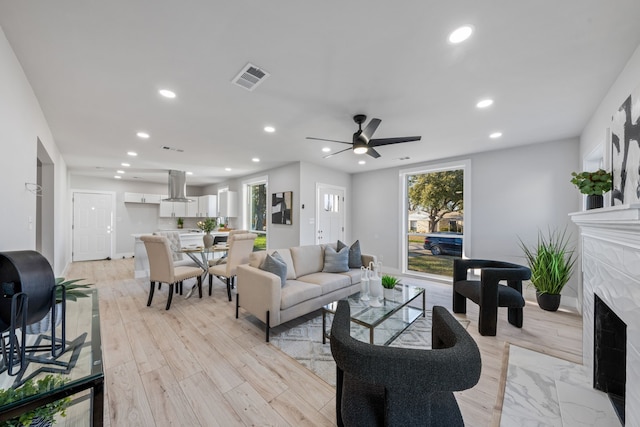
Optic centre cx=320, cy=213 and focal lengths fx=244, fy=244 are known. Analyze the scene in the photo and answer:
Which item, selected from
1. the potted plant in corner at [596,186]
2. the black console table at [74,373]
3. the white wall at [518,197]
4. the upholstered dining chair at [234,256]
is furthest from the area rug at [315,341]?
the white wall at [518,197]

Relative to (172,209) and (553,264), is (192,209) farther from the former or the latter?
(553,264)

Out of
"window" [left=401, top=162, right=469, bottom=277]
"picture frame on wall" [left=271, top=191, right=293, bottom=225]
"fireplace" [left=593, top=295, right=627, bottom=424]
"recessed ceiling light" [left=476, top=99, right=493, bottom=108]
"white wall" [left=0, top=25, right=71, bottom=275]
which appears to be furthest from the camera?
"picture frame on wall" [left=271, top=191, right=293, bottom=225]

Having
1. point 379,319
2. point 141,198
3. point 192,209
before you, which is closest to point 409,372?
point 379,319

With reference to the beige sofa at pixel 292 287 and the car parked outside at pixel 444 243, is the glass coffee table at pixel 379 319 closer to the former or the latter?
the beige sofa at pixel 292 287

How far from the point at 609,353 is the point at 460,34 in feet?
8.39

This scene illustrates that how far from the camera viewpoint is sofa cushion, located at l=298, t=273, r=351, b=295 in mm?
3187

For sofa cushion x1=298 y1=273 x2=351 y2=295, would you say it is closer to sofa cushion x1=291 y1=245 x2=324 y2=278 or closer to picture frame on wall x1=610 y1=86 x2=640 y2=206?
sofa cushion x1=291 y1=245 x2=324 y2=278

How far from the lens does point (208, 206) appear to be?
8203 millimetres

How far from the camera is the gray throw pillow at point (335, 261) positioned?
3744 millimetres

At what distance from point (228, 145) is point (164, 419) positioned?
365 centimetres

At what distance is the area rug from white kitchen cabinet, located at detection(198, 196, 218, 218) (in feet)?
20.6

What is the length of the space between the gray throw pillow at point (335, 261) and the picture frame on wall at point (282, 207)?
186 centimetres

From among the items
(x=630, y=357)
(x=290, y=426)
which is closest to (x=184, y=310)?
(x=290, y=426)

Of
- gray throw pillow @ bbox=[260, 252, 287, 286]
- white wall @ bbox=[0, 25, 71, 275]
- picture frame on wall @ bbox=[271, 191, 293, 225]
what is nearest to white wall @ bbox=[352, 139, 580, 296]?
picture frame on wall @ bbox=[271, 191, 293, 225]
